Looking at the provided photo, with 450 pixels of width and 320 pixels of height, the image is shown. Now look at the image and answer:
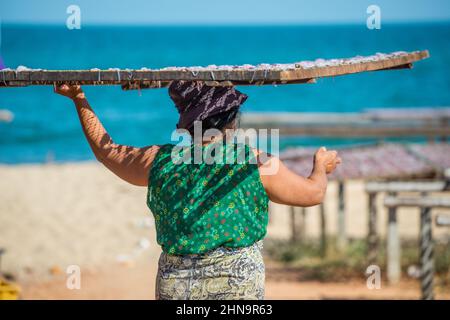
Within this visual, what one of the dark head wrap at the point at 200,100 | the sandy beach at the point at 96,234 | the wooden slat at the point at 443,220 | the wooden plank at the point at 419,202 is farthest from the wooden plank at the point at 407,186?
the dark head wrap at the point at 200,100

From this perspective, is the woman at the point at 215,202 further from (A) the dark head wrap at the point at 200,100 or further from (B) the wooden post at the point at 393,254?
(B) the wooden post at the point at 393,254

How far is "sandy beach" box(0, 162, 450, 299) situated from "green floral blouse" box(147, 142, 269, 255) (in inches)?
198

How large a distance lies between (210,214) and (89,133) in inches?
24.5

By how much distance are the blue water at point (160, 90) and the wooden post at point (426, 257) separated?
8.46 feet

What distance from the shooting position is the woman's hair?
2709 millimetres

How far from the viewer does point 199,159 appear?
2.68 m

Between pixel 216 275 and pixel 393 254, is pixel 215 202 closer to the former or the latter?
pixel 216 275

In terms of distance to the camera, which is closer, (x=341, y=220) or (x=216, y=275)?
(x=216, y=275)

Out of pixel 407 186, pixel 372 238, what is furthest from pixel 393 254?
pixel 407 186

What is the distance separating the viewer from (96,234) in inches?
416

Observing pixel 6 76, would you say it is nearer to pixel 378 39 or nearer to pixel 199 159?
pixel 199 159

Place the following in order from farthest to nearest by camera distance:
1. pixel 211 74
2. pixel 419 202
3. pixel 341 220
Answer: pixel 341 220 → pixel 419 202 → pixel 211 74

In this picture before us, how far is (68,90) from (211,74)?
2.18 feet
